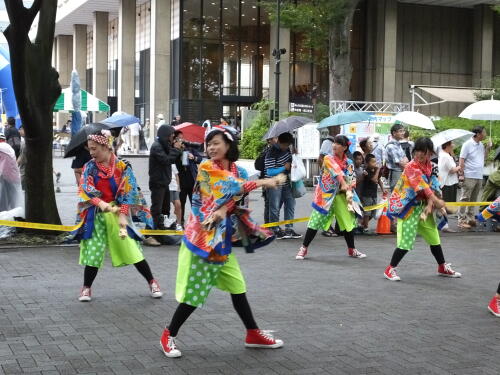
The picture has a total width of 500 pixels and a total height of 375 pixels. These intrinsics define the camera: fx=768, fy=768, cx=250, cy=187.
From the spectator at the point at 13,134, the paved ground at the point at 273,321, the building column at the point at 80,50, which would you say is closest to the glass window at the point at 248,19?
the building column at the point at 80,50

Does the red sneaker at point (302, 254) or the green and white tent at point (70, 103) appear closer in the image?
the red sneaker at point (302, 254)

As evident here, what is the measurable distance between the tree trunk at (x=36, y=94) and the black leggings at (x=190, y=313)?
6.40 m

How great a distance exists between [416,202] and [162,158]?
4.16 meters

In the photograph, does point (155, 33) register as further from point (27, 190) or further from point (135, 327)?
point (135, 327)

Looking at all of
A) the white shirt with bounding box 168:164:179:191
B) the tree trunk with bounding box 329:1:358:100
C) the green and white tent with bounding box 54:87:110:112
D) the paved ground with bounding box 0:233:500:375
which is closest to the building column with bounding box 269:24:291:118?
the tree trunk with bounding box 329:1:358:100

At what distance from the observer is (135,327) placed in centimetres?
641

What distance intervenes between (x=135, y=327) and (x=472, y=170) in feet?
30.3

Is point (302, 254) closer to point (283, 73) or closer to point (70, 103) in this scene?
point (70, 103)

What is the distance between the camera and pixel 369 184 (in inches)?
523

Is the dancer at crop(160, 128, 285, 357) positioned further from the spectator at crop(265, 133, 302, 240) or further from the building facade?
the building facade

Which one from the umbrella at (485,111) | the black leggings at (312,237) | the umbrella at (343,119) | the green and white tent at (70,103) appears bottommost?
the black leggings at (312,237)

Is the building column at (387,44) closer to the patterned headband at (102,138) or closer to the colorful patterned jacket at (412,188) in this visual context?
the colorful patterned jacket at (412,188)

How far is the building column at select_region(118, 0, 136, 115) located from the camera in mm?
43031

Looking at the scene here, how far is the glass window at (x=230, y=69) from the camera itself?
1612 inches
